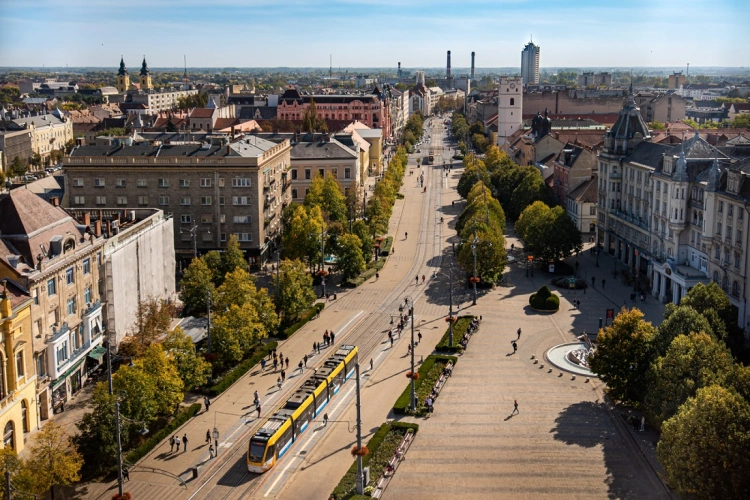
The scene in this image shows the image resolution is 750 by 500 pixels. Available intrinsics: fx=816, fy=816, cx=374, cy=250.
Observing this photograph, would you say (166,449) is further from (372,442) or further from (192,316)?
(192,316)

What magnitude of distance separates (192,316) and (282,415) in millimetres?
26314

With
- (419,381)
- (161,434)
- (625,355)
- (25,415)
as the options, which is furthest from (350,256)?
(25,415)

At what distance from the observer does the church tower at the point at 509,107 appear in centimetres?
18600

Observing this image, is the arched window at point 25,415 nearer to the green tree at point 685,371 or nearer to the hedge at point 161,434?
the hedge at point 161,434

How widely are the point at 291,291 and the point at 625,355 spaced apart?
29902mm

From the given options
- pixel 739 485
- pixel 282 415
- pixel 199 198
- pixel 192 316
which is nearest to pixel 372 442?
pixel 282 415

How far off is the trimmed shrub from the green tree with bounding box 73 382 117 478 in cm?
4443

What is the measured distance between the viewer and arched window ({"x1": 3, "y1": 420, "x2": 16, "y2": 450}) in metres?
46.8

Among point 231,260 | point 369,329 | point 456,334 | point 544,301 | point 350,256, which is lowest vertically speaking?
point 369,329

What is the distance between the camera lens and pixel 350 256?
86688 millimetres

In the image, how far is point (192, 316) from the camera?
72875 mm

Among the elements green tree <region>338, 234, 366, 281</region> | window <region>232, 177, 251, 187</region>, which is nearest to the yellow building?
green tree <region>338, 234, 366, 281</region>

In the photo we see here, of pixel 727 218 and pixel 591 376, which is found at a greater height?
pixel 727 218

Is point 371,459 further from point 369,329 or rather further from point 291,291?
point 291,291
